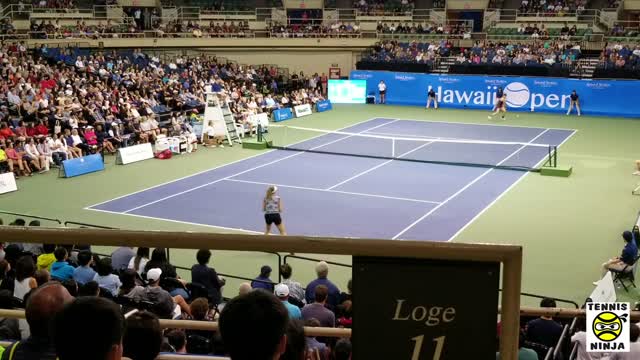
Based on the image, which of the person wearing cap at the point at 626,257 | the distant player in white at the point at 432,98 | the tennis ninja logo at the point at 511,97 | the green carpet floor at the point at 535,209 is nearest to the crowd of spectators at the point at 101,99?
the green carpet floor at the point at 535,209

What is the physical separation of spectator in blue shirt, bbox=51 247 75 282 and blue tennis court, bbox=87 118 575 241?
7421 mm

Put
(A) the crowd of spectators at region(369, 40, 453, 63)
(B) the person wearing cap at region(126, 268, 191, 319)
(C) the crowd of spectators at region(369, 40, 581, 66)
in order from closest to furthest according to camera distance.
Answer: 1. (B) the person wearing cap at region(126, 268, 191, 319)
2. (C) the crowd of spectators at region(369, 40, 581, 66)
3. (A) the crowd of spectators at region(369, 40, 453, 63)

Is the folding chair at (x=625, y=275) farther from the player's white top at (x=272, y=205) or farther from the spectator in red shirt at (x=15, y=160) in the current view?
the spectator in red shirt at (x=15, y=160)

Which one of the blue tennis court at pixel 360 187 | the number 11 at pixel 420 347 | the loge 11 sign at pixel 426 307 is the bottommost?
the blue tennis court at pixel 360 187

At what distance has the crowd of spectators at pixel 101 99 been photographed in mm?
26297

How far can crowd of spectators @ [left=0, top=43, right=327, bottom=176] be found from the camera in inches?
1035

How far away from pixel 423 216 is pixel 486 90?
25.0 metres

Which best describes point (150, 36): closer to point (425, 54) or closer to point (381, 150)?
point (425, 54)

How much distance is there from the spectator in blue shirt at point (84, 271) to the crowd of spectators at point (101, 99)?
46.8 feet

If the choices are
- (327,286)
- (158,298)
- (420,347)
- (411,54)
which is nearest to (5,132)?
(327,286)

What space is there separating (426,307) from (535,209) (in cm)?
1939

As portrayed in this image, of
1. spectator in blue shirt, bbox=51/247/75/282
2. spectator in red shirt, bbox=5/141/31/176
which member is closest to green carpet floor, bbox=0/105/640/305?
spectator in red shirt, bbox=5/141/31/176

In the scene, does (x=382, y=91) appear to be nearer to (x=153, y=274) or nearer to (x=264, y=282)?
(x=264, y=282)

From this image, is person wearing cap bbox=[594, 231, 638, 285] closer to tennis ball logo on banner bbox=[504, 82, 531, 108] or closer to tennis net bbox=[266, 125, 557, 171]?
tennis net bbox=[266, 125, 557, 171]
